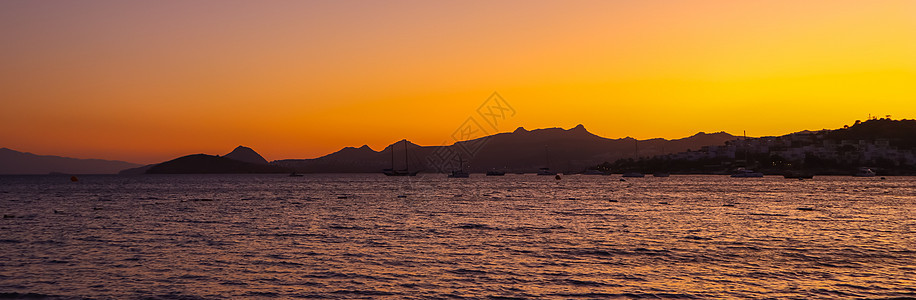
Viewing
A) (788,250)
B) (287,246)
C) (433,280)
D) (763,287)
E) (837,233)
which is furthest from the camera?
(837,233)

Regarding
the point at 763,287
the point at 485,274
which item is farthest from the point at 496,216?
the point at 763,287

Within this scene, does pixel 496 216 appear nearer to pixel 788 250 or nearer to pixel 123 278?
pixel 788 250

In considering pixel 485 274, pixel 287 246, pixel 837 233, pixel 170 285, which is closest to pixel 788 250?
pixel 837 233

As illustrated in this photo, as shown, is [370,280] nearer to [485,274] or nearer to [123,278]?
[485,274]

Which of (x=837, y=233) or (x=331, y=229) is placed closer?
(x=837, y=233)

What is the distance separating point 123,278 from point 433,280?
1484 cm

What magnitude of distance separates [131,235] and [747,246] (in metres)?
45.3

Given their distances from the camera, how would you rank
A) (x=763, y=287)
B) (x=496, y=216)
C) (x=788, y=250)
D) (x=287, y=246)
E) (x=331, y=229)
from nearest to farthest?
(x=763, y=287)
(x=788, y=250)
(x=287, y=246)
(x=331, y=229)
(x=496, y=216)

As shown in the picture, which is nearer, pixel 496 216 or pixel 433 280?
pixel 433 280

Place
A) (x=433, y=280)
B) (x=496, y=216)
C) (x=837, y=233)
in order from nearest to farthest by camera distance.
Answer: (x=433, y=280)
(x=837, y=233)
(x=496, y=216)

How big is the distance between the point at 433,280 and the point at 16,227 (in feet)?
160

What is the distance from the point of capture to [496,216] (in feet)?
237

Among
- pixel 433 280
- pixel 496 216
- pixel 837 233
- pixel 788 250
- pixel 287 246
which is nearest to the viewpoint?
pixel 433 280

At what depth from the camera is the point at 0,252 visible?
137 feet
